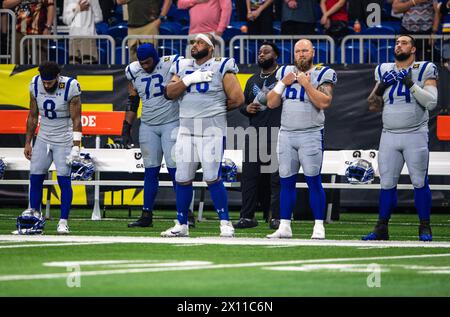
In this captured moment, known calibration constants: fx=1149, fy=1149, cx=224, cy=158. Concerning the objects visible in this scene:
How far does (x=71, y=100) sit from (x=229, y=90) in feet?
5.80

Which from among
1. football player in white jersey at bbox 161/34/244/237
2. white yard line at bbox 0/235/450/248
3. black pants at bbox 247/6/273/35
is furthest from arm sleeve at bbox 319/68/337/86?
black pants at bbox 247/6/273/35

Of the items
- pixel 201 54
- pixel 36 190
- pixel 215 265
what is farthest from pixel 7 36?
pixel 215 265

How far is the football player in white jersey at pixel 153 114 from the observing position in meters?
12.7

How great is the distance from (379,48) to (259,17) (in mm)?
1843

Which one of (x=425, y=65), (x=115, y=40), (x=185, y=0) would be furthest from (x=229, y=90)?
(x=115, y=40)

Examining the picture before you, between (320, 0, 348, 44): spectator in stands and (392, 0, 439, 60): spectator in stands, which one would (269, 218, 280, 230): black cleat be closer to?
(392, 0, 439, 60): spectator in stands

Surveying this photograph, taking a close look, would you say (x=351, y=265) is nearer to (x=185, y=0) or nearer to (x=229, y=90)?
(x=229, y=90)

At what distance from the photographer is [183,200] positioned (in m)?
11.3

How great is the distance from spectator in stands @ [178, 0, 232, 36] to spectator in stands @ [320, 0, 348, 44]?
4.94 feet

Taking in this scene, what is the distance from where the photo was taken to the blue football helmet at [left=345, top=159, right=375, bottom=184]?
1447 centimetres

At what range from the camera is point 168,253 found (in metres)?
9.31

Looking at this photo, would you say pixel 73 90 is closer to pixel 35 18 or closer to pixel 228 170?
pixel 228 170

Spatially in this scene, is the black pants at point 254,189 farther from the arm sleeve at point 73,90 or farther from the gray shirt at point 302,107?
the arm sleeve at point 73,90

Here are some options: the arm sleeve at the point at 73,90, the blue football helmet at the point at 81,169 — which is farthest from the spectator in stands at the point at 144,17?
the arm sleeve at the point at 73,90
